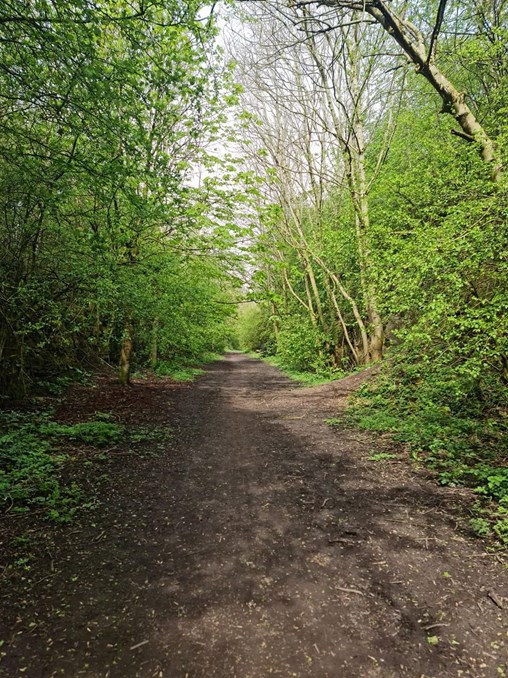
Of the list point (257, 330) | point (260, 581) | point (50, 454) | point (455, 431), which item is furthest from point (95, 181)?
point (257, 330)

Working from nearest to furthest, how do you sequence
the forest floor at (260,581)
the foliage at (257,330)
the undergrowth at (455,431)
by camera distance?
the forest floor at (260,581), the undergrowth at (455,431), the foliage at (257,330)

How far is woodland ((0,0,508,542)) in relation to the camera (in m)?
4.35

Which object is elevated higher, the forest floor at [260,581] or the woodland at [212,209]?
the woodland at [212,209]

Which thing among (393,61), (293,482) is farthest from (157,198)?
(393,61)

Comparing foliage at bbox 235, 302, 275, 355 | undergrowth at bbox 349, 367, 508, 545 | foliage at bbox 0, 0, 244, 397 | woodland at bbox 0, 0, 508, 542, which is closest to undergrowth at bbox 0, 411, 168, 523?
woodland at bbox 0, 0, 508, 542

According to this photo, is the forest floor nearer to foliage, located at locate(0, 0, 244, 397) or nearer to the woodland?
the woodland

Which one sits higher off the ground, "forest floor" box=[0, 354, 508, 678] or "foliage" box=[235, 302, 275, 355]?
"foliage" box=[235, 302, 275, 355]

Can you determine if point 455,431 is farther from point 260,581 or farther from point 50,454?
point 50,454

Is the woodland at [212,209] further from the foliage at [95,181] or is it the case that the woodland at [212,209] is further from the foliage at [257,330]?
the foliage at [257,330]

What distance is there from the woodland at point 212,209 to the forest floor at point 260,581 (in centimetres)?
79

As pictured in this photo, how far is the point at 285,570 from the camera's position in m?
2.91

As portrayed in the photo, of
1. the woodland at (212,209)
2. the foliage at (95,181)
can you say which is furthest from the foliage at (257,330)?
the foliage at (95,181)

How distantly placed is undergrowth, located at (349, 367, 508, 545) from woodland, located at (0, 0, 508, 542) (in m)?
0.03

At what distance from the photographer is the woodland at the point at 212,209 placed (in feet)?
14.3
